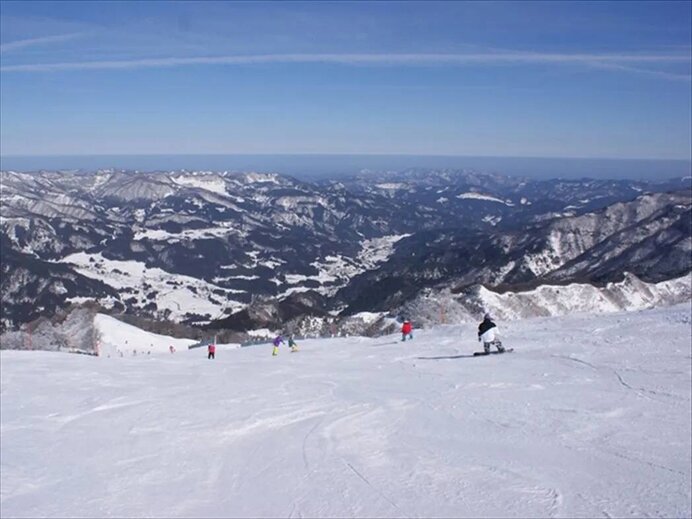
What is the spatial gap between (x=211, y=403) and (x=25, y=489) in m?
6.57

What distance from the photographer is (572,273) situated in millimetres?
190125

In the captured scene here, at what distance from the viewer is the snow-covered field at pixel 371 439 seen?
9.37 m

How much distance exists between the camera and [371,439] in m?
12.6

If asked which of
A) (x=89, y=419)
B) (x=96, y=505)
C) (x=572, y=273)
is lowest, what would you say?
(x=572, y=273)

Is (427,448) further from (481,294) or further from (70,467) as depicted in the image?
(481,294)

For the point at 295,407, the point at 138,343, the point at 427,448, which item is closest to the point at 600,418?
the point at 427,448

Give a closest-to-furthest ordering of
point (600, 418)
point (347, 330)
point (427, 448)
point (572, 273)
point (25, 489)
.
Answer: point (25, 489) → point (427, 448) → point (600, 418) → point (347, 330) → point (572, 273)

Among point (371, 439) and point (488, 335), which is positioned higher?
point (371, 439)

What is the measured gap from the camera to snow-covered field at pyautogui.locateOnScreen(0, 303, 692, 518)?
30.7ft

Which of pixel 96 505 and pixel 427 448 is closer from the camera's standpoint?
pixel 96 505

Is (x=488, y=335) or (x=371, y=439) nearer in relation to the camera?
(x=371, y=439)

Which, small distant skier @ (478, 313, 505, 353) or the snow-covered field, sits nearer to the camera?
the snow-covered field

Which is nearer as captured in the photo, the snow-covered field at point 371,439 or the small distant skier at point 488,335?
the snow-covered field at point 371,439

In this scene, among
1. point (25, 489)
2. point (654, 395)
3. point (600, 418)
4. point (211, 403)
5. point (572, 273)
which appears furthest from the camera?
point (572, 273)
